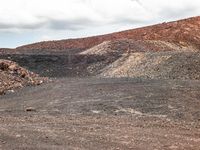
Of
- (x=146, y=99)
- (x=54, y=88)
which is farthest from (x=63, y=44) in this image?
(x=146, y=99)

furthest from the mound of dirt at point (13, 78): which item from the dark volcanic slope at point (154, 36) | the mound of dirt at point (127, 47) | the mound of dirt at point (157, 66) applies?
the dark volcanic slope at point (154, 36)

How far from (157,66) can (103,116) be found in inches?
604

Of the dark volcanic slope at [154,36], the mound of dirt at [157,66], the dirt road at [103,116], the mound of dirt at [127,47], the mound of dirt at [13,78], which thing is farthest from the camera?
the dark volcanic slope at [154,36]

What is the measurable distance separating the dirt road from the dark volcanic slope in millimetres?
27012

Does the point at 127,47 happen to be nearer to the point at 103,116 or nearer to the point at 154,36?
the point at 154,36

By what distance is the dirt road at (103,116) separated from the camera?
13.9m

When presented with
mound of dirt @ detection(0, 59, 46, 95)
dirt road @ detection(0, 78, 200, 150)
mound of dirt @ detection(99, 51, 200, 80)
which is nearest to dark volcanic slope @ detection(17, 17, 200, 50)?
mound of dirt @ detection(99, 51, 200, 80)

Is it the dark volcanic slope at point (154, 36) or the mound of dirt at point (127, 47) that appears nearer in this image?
the mound of dirt at point (127, 47)

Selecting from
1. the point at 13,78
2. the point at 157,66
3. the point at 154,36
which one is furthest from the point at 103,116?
the point at 154,36

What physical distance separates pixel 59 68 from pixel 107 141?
26063mm

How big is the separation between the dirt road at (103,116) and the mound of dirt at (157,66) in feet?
14.0

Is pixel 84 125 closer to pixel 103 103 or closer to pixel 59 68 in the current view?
pixel 103 103

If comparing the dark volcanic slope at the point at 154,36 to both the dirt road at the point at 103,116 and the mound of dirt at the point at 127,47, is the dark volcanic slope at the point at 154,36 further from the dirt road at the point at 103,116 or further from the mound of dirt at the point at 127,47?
the dirt road at the point at 103,116

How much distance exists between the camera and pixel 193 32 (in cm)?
5784
